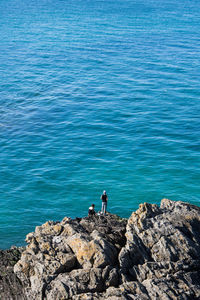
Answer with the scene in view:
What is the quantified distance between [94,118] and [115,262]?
49.0 m

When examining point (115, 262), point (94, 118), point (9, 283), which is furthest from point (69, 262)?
point (94, 118)

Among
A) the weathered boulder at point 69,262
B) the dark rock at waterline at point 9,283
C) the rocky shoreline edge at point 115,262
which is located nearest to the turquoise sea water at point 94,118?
the dark rock at waterline at point 9,283

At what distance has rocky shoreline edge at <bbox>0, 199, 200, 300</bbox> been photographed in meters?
25.0

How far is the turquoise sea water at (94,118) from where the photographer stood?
49625 mm

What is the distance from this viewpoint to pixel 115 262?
26.8m

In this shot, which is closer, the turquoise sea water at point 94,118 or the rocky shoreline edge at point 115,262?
the rocky shoreline edge at point 115,262

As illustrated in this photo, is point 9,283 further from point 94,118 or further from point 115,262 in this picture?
point 94,118

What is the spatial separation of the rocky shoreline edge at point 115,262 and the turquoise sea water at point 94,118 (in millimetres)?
12972

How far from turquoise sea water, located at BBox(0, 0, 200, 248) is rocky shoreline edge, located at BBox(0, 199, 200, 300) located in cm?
1297

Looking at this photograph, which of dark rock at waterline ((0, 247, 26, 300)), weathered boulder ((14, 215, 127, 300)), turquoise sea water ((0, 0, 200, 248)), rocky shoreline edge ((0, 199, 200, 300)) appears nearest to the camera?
rocky shoreline edge ((0, 199, 200, 300))

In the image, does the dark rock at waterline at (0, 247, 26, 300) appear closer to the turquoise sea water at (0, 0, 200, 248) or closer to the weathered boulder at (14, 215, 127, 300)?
the weathered boulder at (14, 215, 127, 300)

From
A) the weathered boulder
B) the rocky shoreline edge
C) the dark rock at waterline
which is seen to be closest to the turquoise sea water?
the dark rock at waterline

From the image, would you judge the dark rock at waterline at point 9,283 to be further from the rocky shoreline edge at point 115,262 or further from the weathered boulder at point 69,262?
the weathered boulder at point 69,262

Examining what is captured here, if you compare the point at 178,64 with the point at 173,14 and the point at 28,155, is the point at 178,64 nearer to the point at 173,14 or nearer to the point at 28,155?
the point at 28,155
